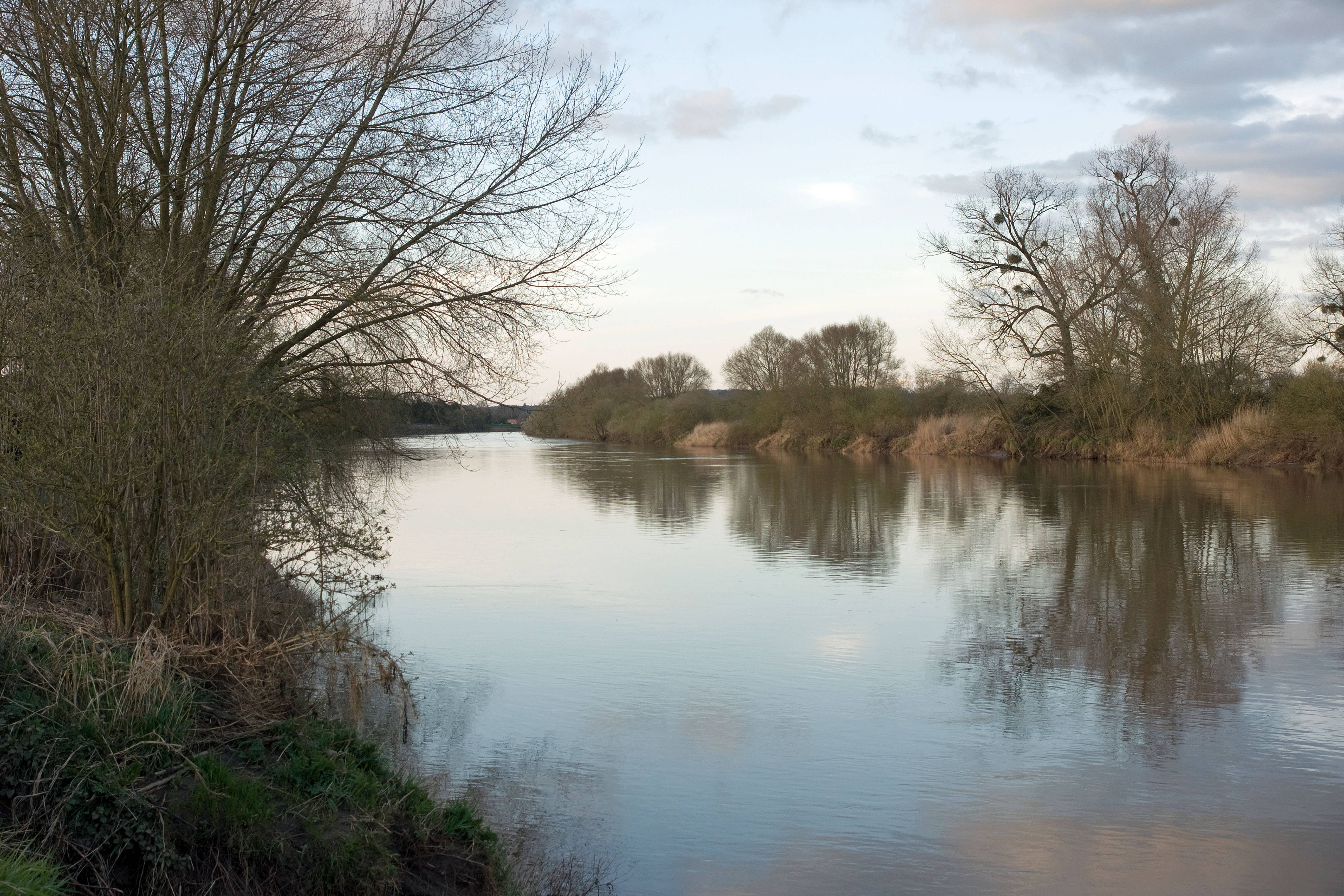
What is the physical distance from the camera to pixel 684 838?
17.5ft

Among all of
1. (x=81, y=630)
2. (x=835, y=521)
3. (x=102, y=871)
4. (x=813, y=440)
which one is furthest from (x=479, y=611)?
(x=813, y=440)

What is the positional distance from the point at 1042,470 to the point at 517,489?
15.0m

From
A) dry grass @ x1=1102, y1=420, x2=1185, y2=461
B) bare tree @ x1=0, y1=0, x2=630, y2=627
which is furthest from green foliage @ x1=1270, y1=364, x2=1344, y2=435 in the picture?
bare tree @ x1=0, y1=0, x2=630, y2=627

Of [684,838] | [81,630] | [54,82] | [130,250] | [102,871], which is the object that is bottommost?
[684,838]

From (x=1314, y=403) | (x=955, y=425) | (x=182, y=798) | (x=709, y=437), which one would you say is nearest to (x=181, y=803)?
(x=182, y=798)

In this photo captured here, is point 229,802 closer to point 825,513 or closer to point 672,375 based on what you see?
point 825,513

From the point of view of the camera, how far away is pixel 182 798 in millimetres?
4207

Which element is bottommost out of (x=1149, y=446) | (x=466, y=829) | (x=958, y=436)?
(x=466, y=829)

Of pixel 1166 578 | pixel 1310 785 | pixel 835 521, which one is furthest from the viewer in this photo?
pixel 835 521

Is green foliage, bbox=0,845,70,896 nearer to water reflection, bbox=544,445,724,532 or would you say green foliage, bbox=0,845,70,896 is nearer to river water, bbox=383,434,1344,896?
river water, bbox=383,434,1344,896

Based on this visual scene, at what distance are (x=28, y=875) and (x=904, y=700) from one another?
571 cm

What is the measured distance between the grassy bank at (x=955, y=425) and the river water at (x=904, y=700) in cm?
252

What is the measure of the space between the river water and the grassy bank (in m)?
2.52

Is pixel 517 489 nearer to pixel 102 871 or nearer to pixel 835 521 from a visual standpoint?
pixel 835 521
